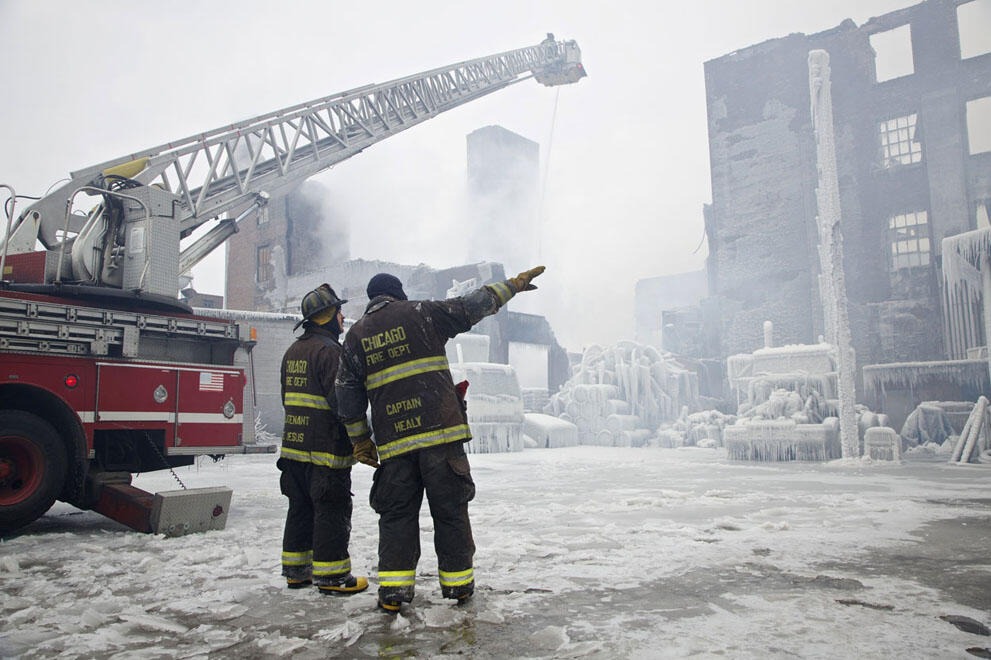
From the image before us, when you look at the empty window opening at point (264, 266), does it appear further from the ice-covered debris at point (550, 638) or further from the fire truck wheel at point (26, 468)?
the ice-covered debris at point (550, 638)

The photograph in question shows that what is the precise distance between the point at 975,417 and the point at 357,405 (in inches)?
451

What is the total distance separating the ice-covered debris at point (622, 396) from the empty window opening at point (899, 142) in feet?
37.7

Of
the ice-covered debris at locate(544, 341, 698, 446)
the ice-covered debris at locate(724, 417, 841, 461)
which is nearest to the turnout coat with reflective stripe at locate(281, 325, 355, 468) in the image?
the ice-covered debris at locate(724, 417, 841, 461)

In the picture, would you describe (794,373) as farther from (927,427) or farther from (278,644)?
(278,644)

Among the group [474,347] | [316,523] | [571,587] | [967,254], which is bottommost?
[571,587]

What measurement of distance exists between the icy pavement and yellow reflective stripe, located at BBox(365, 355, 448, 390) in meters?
1.00

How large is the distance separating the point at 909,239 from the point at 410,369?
24.6 m

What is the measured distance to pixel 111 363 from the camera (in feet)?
16.7

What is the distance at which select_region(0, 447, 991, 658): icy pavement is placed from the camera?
237cm

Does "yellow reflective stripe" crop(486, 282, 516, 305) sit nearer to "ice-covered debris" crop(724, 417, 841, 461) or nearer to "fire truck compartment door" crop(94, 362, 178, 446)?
"fire truck compartment door" crop(94, 362, 178, 446)

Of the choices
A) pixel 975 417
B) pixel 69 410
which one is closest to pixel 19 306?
pixel 69 410

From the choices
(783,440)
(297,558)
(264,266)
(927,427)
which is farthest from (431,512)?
(264,266)

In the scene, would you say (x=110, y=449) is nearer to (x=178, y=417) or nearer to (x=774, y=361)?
(x=178, y=417)

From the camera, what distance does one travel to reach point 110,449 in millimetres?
5340
